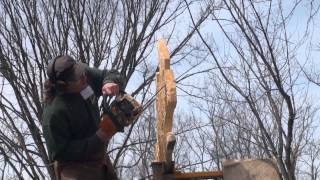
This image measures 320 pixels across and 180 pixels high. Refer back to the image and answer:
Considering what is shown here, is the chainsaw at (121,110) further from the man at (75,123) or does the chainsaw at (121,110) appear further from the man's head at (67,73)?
the man's head at (67,73)

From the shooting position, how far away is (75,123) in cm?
408

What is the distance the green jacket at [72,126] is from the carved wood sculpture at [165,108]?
14.9 inches

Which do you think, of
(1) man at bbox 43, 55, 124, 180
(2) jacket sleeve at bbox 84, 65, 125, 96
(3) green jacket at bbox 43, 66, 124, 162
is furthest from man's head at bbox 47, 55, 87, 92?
(2) jacket sleeve at bbox 84, 65, 125, 96


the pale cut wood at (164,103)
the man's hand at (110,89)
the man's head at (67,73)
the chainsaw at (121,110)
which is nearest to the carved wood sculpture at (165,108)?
the pale cut wood at (164,103)

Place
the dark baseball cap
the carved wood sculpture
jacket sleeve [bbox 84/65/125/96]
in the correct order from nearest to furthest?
the dark baseball cap, jacket sleeve [bbox 84/65/125/96], the carved wood sculpture

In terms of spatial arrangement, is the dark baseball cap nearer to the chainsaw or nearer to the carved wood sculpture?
the chainsaw

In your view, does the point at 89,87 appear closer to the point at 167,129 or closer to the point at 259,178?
the point at 167,129

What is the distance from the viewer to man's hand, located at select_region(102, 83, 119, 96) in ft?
13.1

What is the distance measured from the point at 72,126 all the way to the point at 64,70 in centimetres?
42

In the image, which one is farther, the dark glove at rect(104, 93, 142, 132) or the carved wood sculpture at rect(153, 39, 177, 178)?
the carved wood sculpture at rect(153, 39, 177, 178)

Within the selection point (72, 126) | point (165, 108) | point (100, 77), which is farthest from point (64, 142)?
point (165, 108)

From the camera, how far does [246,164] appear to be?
4184 millimetres

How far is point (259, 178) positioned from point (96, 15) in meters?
4.62

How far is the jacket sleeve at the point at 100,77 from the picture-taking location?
417 centimetres
